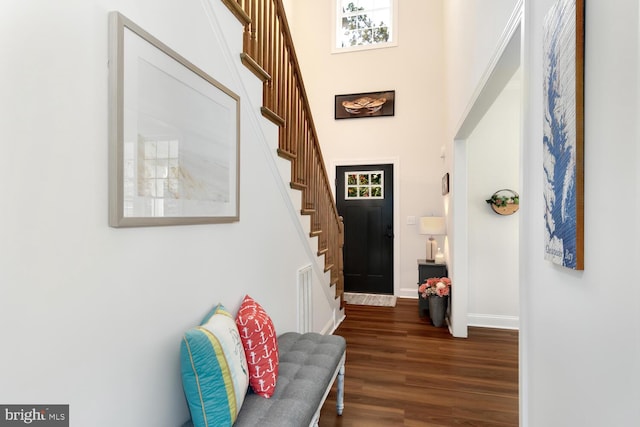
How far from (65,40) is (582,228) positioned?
147 centimetres

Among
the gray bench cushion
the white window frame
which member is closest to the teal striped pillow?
the gray bench cushion

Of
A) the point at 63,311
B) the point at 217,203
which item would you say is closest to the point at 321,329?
the point at 217,203

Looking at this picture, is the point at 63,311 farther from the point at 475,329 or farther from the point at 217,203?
the point at 475,329

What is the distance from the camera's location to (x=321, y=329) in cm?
332

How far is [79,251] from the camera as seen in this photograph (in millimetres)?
953

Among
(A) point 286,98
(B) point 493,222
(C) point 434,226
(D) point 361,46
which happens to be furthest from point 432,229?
(D) point 361,46

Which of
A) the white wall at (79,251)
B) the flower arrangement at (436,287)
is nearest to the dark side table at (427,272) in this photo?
the flower arrangement at (436,287)

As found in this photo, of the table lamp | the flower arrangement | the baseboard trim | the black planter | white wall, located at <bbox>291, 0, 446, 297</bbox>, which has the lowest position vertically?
the baseboard trim

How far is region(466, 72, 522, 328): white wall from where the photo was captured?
3777 mm

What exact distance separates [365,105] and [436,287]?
292cm

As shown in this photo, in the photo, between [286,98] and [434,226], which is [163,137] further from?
[434,226]

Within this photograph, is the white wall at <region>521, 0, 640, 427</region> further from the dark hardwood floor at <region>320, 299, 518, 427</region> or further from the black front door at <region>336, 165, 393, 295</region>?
the black front door at <region>336, 165, 393, 295</region>

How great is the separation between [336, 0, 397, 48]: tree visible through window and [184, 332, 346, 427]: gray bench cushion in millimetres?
4773

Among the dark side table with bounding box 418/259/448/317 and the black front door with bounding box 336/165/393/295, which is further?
the black front door with bounding box 336/165/393/295
